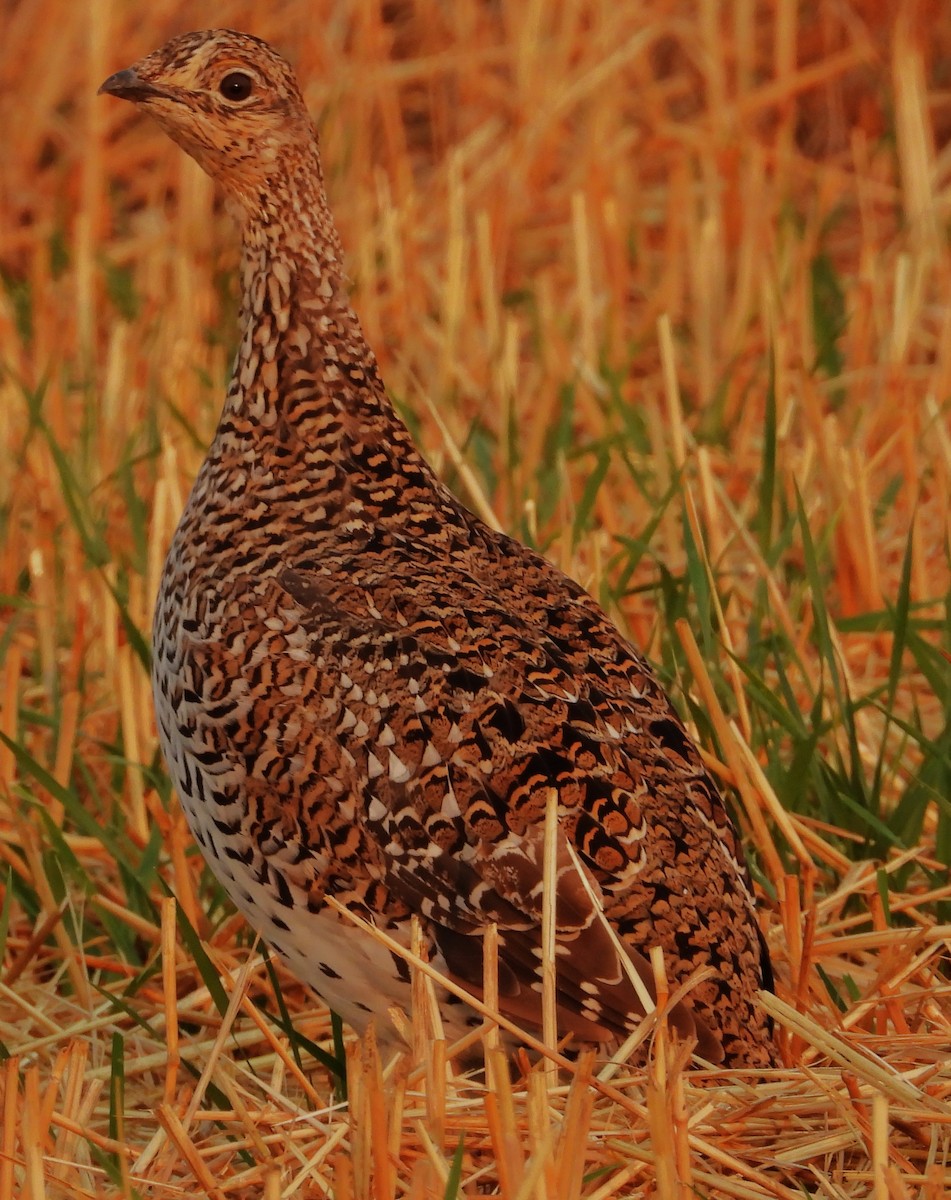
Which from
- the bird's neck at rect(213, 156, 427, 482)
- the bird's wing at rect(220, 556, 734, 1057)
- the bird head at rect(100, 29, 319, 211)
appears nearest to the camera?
the bird's wing at rect(220, 556, 734, 1057)

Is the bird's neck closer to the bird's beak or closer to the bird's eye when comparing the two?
the bird's eye

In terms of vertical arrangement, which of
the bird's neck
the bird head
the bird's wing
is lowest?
the bird's wing

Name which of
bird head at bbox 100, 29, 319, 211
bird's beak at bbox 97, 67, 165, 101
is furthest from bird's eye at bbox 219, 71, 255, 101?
bird's beak at bbox 97, 67, 165, 101

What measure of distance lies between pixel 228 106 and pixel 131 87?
20 centimetres

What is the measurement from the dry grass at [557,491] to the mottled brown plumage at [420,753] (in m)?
0.19

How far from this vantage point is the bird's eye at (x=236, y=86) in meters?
4.21

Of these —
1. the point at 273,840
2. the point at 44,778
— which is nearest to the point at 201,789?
the point at 273,840

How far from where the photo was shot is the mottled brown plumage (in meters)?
3.44

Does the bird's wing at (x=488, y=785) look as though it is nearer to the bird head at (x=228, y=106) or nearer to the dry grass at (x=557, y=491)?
the dry grass at (x=557, y=491)

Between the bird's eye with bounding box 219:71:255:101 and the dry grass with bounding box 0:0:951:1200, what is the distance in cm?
120

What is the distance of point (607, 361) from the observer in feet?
22.1

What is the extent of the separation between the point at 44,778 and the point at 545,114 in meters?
5.06

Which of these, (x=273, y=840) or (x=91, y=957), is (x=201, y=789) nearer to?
(x=273, y=840)

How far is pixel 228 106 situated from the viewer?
418cm
